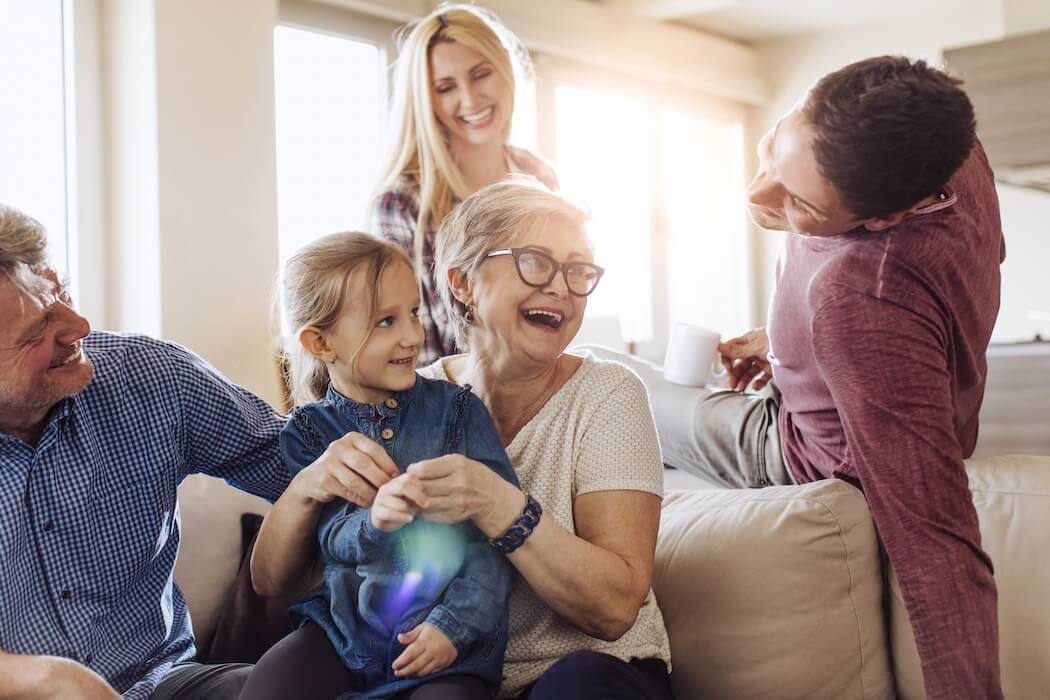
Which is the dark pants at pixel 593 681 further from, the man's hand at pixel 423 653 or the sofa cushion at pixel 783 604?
the sofa cushion at pixel 783 604

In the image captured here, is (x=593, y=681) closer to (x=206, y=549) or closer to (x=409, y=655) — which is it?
(x=409, y=655)

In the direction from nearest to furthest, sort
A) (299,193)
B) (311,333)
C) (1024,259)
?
(311,333) < (299,193) < (1024,259)

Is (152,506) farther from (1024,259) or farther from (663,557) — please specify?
(1024,259)

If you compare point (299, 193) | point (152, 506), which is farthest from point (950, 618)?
point (299, 193)

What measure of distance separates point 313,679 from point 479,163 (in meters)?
1.75

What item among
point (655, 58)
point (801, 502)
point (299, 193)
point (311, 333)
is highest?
point (655, 58)

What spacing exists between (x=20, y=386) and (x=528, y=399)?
693mm

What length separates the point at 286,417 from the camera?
5.32 ft

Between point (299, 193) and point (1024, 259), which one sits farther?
point (1024, 259)

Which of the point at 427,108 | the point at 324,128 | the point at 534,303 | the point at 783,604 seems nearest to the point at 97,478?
the point at 534,303

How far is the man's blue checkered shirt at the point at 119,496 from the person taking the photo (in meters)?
1.37

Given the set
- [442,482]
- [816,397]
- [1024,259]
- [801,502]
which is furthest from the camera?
[1024,259]

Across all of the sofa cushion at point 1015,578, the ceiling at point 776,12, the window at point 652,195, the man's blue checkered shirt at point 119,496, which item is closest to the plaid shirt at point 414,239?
the man's blue checkered shirt at point 119,496

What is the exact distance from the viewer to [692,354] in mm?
2266
